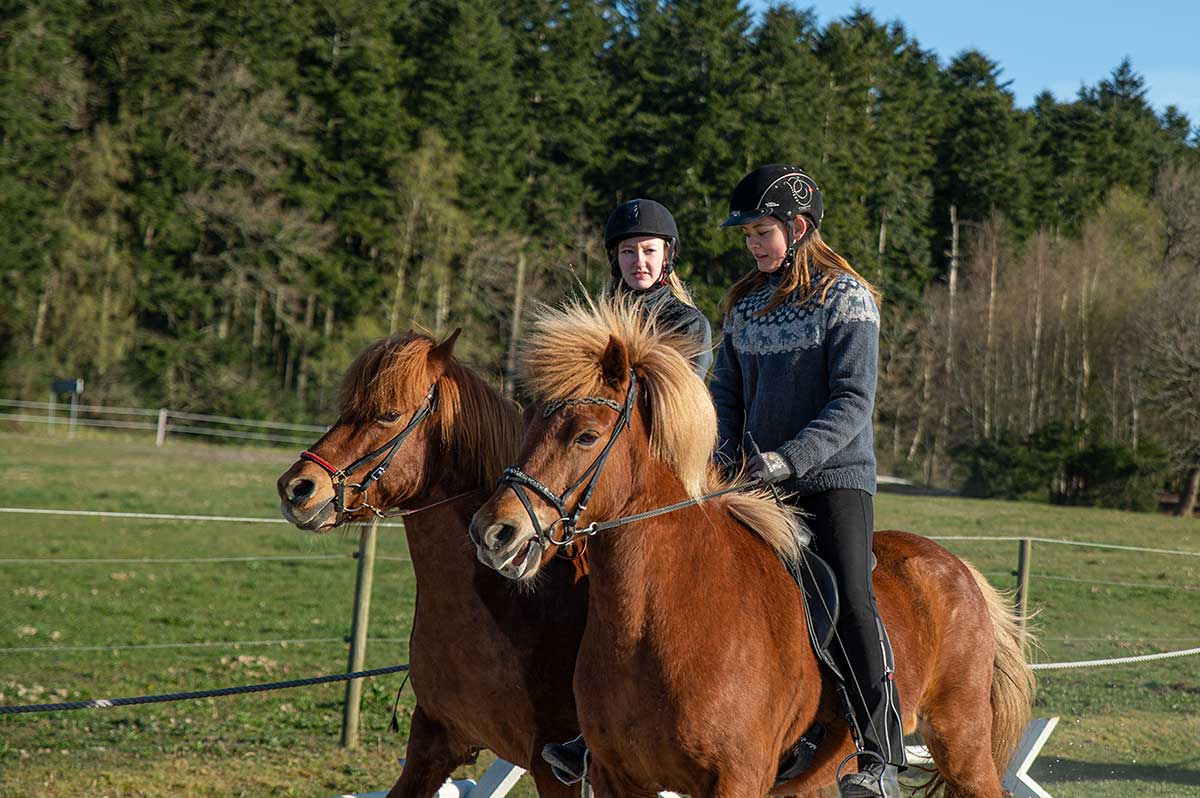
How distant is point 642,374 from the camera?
3.57m

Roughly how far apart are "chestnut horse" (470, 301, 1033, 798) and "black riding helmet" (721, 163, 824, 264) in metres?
0.69

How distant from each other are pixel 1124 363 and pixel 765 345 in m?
44.6

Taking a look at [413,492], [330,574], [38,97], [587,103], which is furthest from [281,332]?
[413,492]

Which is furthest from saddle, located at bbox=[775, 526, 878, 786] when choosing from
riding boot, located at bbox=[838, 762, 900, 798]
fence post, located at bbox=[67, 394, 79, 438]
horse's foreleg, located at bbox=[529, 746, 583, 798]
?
fence post, located at bbox=[67, 394, 79, 438]

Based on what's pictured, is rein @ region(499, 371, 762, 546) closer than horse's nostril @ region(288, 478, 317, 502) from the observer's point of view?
Yes

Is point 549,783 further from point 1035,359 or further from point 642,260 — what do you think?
point 1035,359

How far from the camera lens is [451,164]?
44.9 m

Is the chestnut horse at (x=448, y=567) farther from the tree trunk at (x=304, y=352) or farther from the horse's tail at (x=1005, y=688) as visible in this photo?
the tree trunk at (x=304, y=352)

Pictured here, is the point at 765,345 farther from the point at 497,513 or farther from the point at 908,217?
the point at 908,217

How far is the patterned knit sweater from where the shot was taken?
3.90 m

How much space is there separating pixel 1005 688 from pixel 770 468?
2087 millimetres

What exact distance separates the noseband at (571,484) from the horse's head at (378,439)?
3.92ft

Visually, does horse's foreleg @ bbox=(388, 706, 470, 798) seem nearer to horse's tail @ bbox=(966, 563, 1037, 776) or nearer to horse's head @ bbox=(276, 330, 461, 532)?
horse's head @ bbox=(276, 330, 461, 532)

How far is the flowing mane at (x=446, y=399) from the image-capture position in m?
4.46
